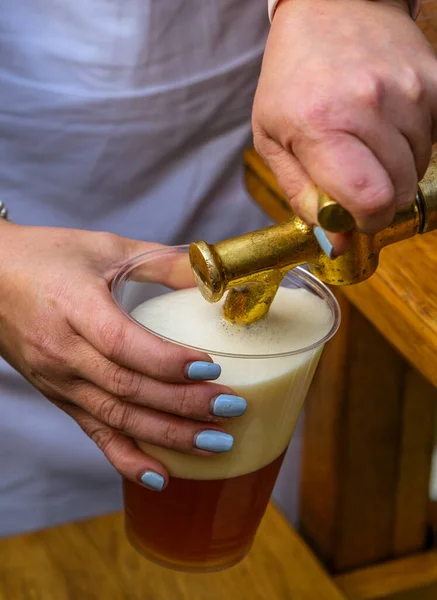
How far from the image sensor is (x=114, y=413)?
0.65m

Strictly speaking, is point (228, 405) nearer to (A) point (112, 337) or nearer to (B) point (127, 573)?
(A) point (112, 337)

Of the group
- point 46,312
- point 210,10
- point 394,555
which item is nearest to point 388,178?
point 46,312

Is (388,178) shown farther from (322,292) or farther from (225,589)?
(225,589)

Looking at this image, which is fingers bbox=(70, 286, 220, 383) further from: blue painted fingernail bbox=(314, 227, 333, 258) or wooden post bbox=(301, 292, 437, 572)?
wooden post bbox=(301, 292, 437, 572)

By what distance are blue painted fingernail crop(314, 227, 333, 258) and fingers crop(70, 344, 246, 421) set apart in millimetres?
109

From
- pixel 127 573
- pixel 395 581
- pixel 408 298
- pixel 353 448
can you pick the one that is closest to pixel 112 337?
pixel 408 298

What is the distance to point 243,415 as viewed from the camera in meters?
0.60

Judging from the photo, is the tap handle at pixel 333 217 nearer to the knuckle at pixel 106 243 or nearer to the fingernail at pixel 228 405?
the fingernail at pixel 228 405

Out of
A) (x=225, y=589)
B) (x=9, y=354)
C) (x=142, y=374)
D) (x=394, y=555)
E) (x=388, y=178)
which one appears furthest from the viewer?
(x=394, y=555)

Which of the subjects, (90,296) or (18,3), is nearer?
(90,296)

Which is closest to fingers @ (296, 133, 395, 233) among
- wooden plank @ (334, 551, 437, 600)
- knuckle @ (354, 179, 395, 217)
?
knuckle @ (354, 179, 395, 217)

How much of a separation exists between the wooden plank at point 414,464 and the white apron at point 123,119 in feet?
0.93

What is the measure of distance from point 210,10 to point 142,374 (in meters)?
0.49

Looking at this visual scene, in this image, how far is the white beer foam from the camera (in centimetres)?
58
